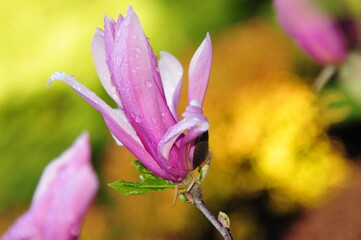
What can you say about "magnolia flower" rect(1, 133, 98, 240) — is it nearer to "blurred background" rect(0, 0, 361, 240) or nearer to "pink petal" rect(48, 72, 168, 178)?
"pink petal" rect(48, 72, 168, 178)

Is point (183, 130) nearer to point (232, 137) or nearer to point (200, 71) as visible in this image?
point (200, 71)

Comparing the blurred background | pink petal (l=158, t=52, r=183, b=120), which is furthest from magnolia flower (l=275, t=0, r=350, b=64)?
the blurred background

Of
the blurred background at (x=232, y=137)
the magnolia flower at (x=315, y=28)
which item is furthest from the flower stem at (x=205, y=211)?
the blurred background at (x=232, y=137)

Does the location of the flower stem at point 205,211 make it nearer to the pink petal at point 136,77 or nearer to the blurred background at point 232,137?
the pink petal at point 136,77

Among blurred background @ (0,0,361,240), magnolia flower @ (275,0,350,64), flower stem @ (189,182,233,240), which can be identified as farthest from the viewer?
blurred background @ (0,0,361,240)

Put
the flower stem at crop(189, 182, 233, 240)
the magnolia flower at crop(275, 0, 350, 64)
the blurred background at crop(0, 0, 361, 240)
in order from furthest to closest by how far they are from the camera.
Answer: the blurred background at crop(0, 0, 361, 240), the magnolia flower at crop(275, 0, 350, 64), the flower stem at crop(189, 182, 233, 240)

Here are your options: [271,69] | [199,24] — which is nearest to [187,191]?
Result: [271,69]

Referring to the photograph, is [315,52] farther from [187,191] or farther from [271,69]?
[271,69]
